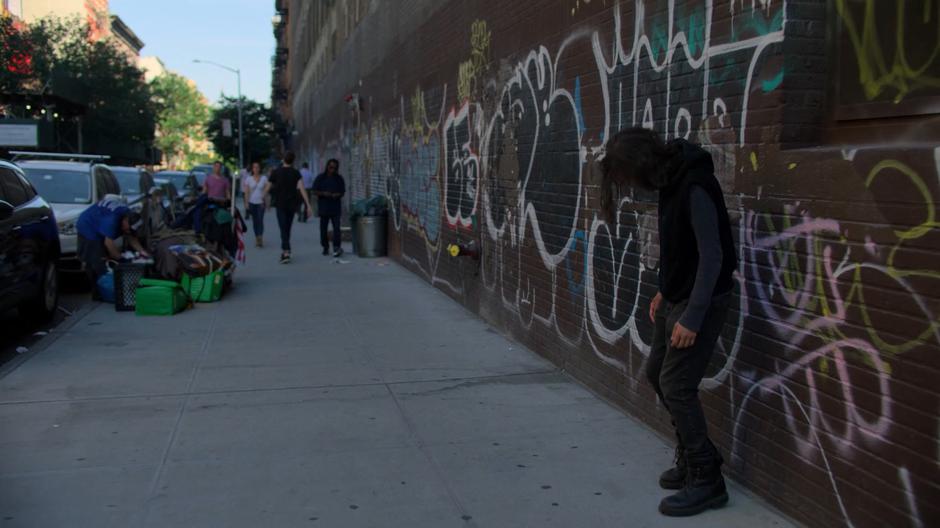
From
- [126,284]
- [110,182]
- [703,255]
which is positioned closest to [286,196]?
[110,182]

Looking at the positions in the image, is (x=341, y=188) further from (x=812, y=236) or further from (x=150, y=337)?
(x=812, y=236)

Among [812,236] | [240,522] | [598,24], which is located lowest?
[240,522]

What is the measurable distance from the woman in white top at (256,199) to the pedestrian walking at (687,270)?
1492cm

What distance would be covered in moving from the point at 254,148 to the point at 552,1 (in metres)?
58.5

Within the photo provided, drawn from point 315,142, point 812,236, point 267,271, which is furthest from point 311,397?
point 315,142

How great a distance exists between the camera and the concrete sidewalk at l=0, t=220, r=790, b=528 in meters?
4.22

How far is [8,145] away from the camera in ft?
89.6

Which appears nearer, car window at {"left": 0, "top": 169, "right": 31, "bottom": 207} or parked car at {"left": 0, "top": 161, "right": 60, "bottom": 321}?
parked car at {"left": 0, "top": 161, "right": 60, "bottom": 321}

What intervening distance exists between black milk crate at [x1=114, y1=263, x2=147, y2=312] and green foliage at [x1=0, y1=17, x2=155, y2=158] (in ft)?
92.5

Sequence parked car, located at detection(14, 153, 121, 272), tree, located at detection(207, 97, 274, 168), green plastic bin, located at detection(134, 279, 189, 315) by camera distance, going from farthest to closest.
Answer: tree, located at detection(207, 97, 274, 168)
parked car, located at detection(14, 153, 121, 272)
green plastic bin, located at detection(134, 279, 189, 315)

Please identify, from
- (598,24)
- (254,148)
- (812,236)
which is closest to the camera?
(812,236)

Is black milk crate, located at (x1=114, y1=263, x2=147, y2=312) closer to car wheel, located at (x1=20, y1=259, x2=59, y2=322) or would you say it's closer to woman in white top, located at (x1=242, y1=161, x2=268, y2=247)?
car wheel, located at (x1=20, y1=259, x2=59, y2=322)

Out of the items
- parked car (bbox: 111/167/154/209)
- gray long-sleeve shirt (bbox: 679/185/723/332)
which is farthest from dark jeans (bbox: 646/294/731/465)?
parked car (bbox: 111/167/154/209)

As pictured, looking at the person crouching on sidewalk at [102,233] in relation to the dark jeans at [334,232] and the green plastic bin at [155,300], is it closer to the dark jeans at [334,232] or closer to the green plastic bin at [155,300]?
the green plastic bin at [155,300]
